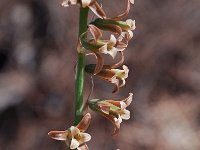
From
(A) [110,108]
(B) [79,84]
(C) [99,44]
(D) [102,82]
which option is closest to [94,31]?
(C) [99,44]

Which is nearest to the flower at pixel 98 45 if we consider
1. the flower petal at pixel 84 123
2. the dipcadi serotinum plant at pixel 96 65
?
the dipcadi serotinum plant at pixel 96 65

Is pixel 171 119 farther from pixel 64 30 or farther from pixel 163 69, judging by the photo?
pixel 64 30

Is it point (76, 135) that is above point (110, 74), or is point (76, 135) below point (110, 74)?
below

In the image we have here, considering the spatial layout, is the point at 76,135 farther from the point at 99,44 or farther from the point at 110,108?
the point at 99,44

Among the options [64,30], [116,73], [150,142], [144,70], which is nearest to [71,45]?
[64,30]

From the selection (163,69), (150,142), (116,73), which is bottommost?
(150,142)

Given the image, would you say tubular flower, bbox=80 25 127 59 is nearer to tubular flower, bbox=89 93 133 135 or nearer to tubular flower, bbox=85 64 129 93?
tubular flower, bbox=85 64 129 93
